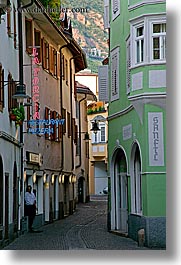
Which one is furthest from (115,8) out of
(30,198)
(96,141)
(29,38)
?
(96,141)

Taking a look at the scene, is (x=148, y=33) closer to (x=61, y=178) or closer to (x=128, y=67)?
(x=128, y=67)

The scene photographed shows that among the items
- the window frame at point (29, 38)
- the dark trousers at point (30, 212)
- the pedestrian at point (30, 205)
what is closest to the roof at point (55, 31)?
the window frame at point (29, 38)

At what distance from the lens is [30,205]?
60.9ft

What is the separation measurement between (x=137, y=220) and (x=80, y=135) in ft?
42.7

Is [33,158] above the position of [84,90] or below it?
below

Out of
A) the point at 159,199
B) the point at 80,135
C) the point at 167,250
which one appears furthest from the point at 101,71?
the point at 80,135

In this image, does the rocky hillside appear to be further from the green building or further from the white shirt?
the white shirt

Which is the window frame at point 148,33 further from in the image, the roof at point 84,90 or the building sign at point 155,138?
the roof at point 84,90

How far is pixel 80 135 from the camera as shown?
1146 inches

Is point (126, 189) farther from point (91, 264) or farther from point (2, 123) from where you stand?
point (91, 264)

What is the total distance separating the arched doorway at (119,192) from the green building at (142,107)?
0.31 meters

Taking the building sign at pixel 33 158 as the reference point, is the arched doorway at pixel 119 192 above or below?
A: below

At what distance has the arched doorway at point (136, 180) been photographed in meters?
16.3

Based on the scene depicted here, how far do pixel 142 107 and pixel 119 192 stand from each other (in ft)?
13.0
